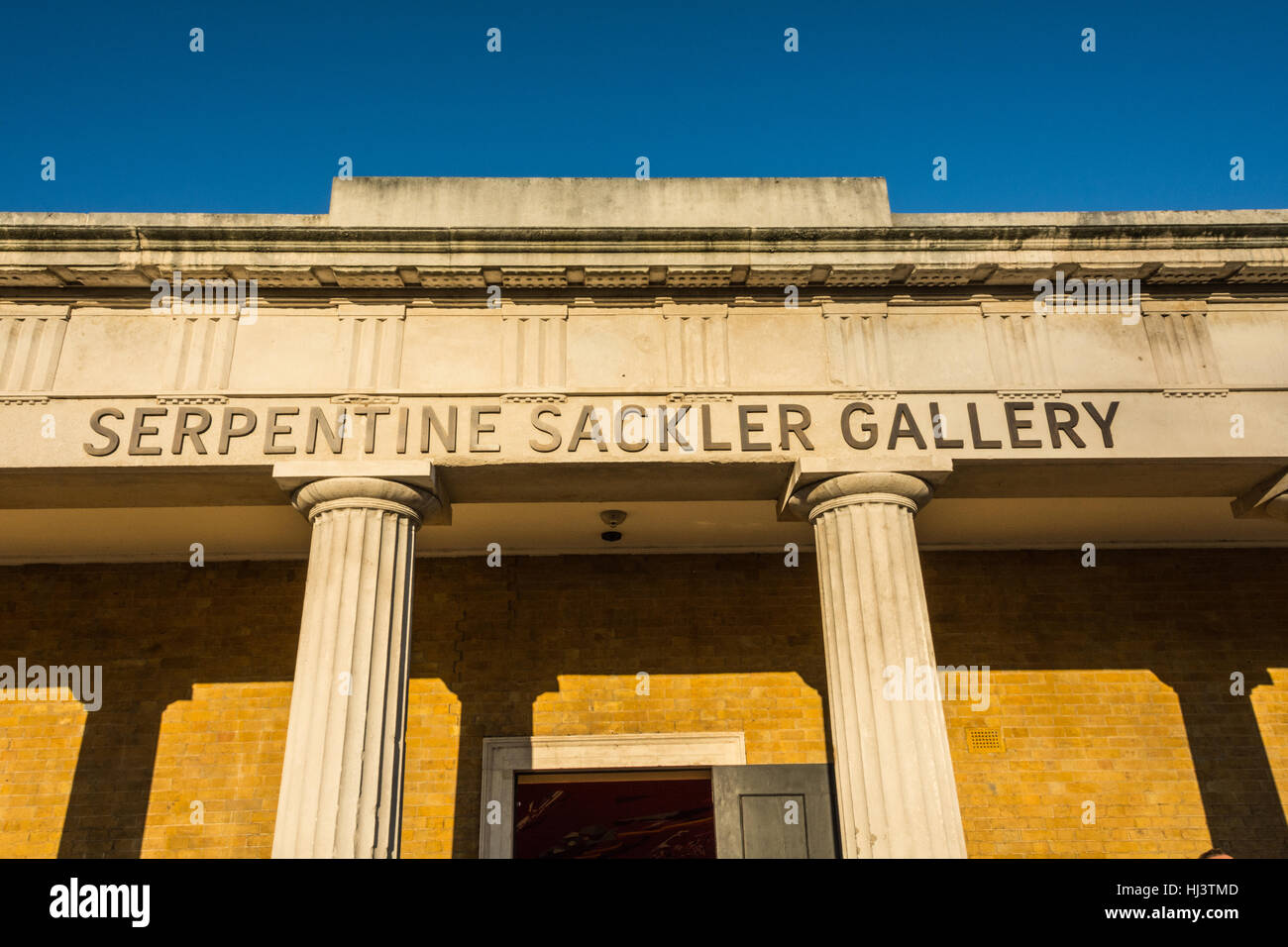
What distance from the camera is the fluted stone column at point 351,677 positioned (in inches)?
294

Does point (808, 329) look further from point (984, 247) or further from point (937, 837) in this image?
point (937, 837)

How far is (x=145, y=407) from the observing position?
877 centimetres

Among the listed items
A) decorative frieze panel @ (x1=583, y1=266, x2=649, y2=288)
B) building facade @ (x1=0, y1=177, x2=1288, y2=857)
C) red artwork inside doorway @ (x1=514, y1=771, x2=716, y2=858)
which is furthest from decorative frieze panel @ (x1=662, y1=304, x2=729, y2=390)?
red artwork inside doorway @ (x1=514, y1=771, x2=716, y2=858)

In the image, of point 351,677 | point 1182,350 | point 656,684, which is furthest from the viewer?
point 656,684

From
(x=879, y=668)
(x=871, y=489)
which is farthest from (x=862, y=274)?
(x=879, y=668)

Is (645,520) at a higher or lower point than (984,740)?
higher

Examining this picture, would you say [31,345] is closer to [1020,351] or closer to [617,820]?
[1020,351]

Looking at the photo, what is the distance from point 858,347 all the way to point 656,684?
16.0ft

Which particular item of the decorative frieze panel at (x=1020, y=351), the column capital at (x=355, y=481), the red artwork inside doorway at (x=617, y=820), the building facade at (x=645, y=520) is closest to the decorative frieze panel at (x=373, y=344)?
the building facade at (x=645, y=520)

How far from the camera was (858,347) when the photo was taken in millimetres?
9328

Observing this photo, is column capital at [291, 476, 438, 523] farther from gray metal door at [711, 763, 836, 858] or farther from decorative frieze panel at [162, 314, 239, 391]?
gray metal door at [711, 763, 836, 858]

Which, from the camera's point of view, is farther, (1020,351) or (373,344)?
(1020,351)

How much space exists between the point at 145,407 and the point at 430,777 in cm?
520
